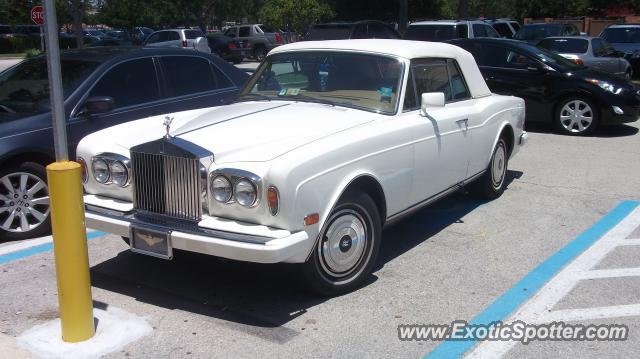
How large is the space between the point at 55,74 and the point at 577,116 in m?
9.50

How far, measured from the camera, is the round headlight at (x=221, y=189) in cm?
408

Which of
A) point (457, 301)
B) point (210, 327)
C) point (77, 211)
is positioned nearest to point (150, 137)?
point (77, 211)

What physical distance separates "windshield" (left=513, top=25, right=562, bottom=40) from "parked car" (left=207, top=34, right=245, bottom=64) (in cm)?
1507

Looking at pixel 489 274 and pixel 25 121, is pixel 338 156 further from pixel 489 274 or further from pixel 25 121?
pixel 25 121

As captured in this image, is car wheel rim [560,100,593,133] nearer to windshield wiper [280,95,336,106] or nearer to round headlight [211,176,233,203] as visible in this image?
windshield wiper [280,95,336,106]

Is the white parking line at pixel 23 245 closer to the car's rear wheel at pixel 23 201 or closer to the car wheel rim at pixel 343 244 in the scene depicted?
the car's rear wheel at pixel 23 201

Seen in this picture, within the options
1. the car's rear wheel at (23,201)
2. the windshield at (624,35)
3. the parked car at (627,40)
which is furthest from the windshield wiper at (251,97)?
the windshield at (624,35)

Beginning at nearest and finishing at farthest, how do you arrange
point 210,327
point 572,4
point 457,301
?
1. point 210,327
2. point 457,301
3. point 572,4

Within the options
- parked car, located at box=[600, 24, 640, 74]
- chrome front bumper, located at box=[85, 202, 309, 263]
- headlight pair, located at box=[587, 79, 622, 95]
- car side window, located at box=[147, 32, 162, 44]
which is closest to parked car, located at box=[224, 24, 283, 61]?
car side window, located at box=[147, 32, 162, 44]

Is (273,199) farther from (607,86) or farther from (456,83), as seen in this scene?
(607,86)

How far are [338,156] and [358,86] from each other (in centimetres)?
117

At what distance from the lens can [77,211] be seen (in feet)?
12.3

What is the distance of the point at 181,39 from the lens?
2773cm

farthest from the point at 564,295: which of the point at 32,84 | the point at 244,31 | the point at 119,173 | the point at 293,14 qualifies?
the point at 244,31
